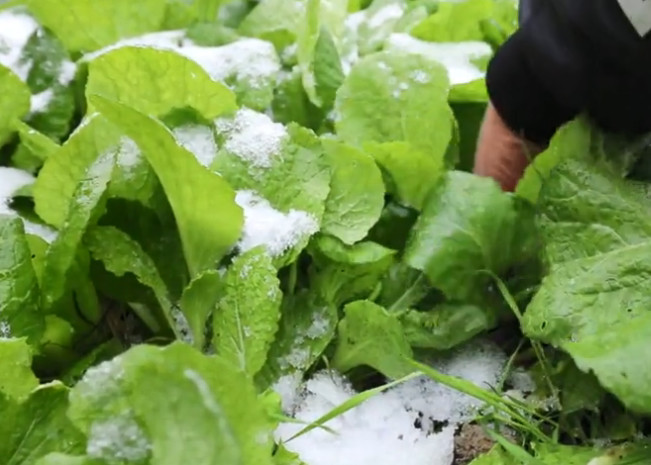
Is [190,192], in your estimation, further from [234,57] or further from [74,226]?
[234,57]

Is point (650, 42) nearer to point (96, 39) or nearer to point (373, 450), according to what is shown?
point (373, 450)

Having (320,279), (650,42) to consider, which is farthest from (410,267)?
(650,42)

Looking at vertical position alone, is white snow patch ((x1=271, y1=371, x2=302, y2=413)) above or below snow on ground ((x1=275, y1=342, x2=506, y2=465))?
above

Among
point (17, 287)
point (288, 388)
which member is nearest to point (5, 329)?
point (17, 287)

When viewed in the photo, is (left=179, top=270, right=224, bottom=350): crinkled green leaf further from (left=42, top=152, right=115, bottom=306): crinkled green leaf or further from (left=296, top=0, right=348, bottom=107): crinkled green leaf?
(left=296, top=0, right=348, bottom=107): crinkled green leaf

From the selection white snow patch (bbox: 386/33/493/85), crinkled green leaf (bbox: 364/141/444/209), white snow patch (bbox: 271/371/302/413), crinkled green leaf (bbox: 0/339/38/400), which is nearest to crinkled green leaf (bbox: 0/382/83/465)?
crinkled green leaf (bbox: 0/339/38/400)

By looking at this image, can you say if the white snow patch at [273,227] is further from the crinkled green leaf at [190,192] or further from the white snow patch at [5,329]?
the white snow patch at [5,329]
